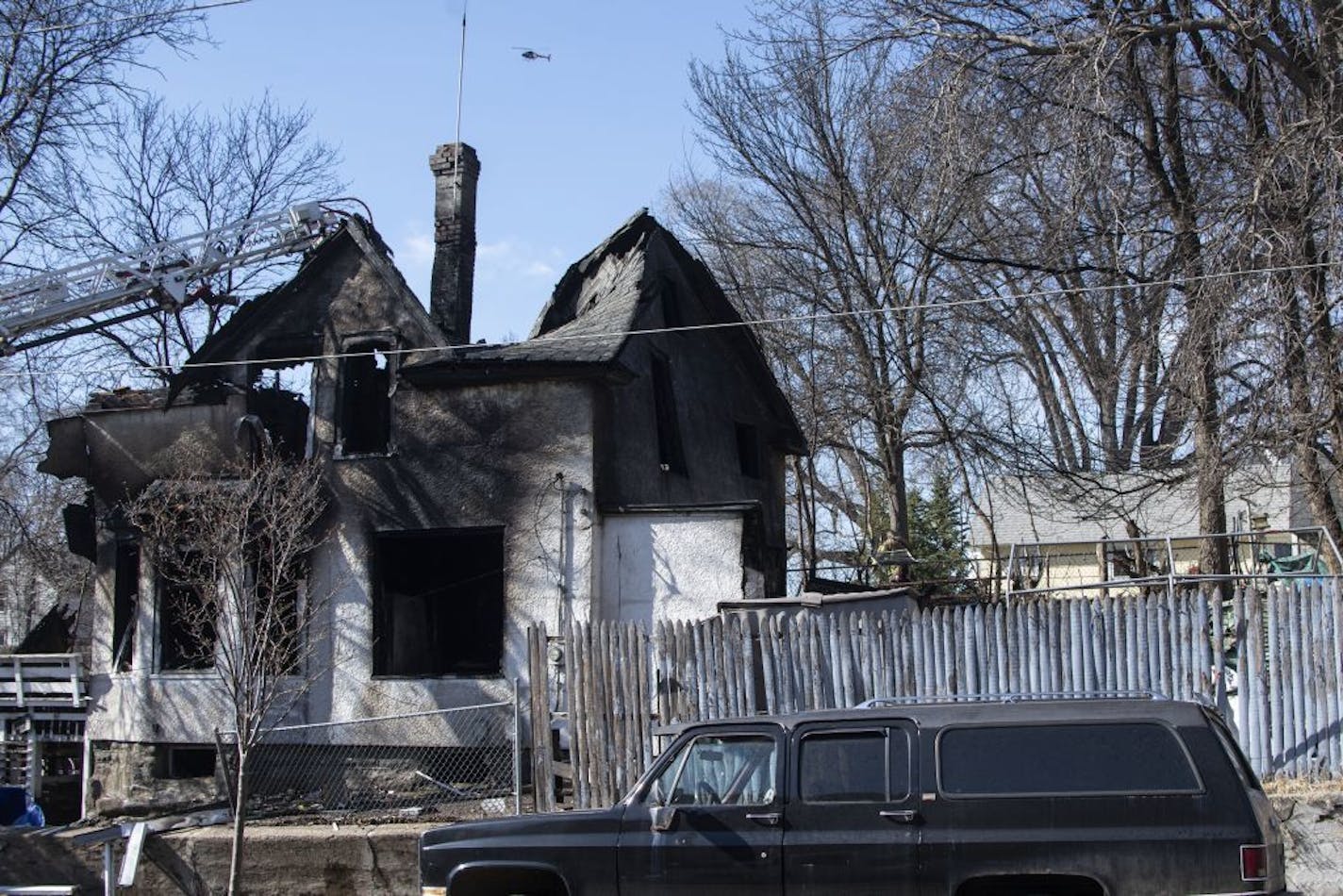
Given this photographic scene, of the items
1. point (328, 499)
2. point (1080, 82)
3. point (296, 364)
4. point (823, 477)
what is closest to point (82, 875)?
point (328, 499)

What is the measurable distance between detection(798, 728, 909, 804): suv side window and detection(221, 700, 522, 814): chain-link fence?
8.53 m

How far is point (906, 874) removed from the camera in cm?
729

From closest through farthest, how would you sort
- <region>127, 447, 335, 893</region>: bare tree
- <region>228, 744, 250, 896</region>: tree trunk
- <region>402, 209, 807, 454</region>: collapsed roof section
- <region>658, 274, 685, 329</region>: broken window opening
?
<region>228, 744, 250, 896</region>: tree trunk → <region>127, 447, 335, 893</region>: bare tree → <region>402, 209, 807, 454</region>: collapsed roof section → <region>658, 274, 685, 329</region>: broken window opening

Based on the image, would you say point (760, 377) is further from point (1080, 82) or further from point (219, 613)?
point (219, 613)

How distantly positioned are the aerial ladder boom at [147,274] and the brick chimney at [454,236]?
2.51 m

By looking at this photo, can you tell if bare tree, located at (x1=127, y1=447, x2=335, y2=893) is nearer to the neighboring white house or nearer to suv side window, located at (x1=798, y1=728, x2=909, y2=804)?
suv side window, located at (x1=798, y1=728, x2=909, y2=804)

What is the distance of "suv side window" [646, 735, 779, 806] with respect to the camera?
25.7 feet

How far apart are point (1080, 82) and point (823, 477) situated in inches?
965

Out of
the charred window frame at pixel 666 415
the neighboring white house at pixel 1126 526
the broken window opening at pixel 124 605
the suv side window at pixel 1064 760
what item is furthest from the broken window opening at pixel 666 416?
the suv side window at pixel 1064 760

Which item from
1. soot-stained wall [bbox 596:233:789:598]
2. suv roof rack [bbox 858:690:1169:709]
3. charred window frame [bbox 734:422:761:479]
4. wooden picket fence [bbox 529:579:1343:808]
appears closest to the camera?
suv roof rack [bbox 858:690:1169:709]

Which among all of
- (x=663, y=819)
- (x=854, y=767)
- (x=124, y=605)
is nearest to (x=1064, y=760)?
(x=854, y=767)

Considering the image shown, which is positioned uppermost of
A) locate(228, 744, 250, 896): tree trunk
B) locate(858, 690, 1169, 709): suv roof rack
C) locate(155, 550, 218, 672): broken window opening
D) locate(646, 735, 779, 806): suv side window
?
locate(155, 550, 218, 672): broken window opening

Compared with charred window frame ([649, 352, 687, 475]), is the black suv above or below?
below

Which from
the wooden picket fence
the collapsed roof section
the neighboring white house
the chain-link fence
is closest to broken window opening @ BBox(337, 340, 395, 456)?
the collapsed roof section
